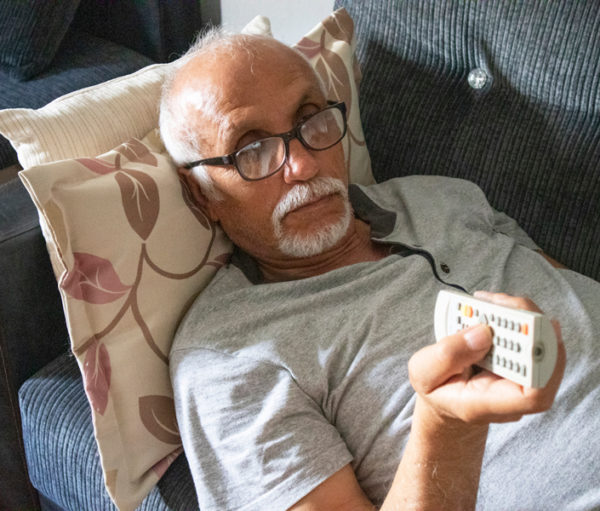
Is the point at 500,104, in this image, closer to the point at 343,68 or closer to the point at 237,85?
the point at 343,68

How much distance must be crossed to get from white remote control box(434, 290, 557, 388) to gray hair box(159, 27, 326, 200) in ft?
2.13

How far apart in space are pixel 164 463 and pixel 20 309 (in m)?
0.37


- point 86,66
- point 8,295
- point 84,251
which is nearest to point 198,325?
point 84,251

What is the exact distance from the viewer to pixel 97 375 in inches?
41.3

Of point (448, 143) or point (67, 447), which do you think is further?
point (448, 143)

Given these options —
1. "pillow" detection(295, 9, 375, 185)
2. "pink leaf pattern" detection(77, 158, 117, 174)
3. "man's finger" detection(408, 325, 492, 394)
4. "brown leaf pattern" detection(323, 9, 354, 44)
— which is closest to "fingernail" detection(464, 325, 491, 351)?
"man's finger" detection(408, 325, 492, 394)

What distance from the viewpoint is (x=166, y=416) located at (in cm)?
112

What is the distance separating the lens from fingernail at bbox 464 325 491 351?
68 centimetres

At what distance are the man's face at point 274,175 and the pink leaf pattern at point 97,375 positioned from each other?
34 centimetres

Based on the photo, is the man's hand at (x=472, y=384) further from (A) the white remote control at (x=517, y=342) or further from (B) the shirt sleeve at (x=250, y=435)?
(B) the shirt sleeve at (x=250, y=435)

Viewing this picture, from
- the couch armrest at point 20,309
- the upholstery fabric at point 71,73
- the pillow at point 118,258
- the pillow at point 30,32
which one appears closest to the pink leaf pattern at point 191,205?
the pillow at point 118,258

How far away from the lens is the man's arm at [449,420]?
0.67 metres

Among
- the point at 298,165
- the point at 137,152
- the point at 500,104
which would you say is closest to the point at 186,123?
the point at 137,152

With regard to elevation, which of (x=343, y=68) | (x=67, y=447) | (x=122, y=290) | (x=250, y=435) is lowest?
(x=67, y=447)
